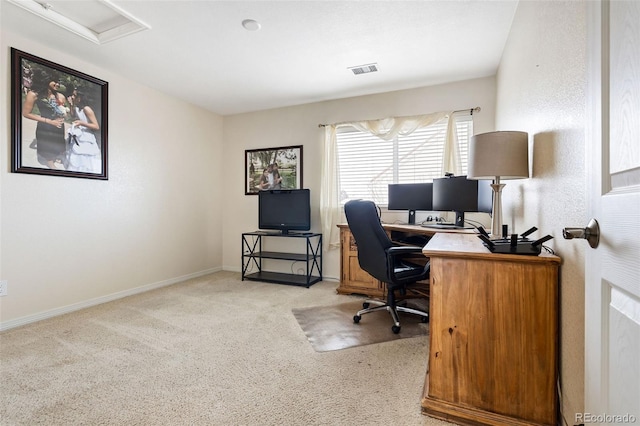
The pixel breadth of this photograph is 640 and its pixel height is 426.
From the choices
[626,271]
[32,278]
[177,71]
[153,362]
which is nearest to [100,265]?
[32,278]

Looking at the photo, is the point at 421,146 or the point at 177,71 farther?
the point at 421,146

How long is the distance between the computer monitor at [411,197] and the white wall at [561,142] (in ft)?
4.62

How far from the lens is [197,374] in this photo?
186 cm

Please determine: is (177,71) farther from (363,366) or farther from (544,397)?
(544,397)

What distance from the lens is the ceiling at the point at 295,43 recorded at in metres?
2.25

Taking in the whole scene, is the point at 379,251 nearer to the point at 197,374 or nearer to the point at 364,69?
the point at 197,374

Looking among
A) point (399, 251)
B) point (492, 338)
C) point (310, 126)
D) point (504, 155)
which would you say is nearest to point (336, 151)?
point (310, 126)

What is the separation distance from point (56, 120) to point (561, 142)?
12.6ft

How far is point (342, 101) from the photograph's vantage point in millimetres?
4125

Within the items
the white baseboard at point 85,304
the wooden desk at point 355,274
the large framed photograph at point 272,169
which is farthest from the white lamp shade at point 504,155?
the white baseboard at point 85,304

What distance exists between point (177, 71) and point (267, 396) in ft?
10.6

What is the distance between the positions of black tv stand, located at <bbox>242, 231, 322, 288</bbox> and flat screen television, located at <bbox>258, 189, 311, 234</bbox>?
0.11 metres

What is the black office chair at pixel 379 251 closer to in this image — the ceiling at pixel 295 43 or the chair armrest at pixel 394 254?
the chair armrest at pixel 394 254

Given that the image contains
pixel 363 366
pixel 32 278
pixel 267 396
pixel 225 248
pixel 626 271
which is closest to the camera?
→ pixel 626 271
